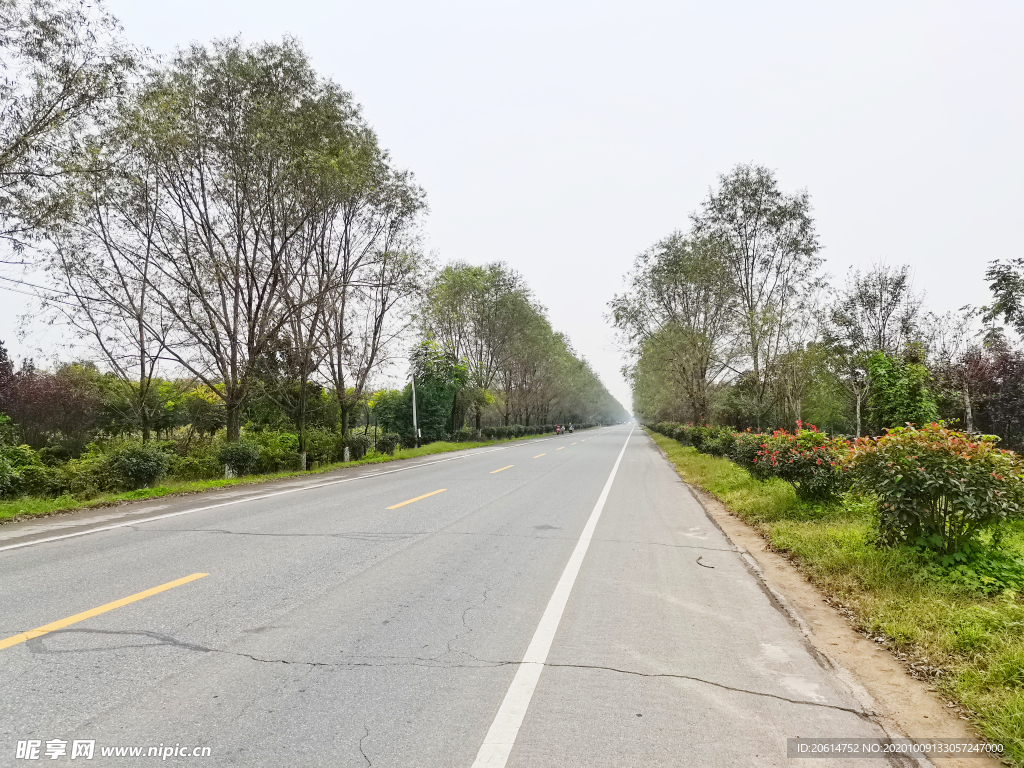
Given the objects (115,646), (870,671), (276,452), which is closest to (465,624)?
(115,646)

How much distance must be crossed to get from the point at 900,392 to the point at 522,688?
23.7 meters

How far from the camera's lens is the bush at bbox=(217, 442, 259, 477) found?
16594 millimetres

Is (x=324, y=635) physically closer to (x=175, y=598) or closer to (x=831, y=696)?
(x=175, y=598)

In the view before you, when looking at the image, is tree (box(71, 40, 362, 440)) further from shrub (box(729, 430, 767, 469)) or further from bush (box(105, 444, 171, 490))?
shrub (box(729, 430, 767, 469))

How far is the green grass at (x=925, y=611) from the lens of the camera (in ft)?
11.2

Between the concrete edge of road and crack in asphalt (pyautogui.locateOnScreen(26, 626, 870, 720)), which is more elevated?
the concrete edge of road

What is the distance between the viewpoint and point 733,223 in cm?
2881

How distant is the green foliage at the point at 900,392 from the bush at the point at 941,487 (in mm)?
17731

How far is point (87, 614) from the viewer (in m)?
4.49

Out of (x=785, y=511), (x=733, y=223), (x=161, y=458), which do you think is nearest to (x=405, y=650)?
(x=785, y=511)

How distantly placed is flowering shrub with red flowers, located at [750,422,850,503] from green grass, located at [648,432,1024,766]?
16.0 inches

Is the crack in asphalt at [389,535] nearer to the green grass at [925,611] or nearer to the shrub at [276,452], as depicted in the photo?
the green grass at [925,611]

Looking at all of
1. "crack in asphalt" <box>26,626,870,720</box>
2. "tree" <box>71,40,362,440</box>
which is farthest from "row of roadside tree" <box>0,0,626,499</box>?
"crack in asphalt" <box>26,626,870,720</box>

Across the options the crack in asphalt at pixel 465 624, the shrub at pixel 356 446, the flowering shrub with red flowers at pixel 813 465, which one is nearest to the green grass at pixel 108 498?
the shrub at pixel 356 446
